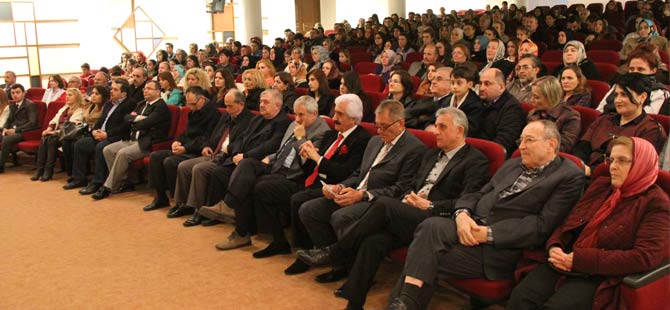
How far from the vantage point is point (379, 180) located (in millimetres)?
3877

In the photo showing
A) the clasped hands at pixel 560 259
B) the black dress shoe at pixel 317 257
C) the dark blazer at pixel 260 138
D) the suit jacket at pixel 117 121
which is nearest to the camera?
the clasped hands at pixel 560 259

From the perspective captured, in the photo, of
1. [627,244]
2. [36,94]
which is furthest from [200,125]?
[36,94]

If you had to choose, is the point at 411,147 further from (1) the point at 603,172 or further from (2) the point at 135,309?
(2) the point at 135,309

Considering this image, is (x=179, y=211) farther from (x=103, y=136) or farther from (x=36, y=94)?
(x=36, y=94)

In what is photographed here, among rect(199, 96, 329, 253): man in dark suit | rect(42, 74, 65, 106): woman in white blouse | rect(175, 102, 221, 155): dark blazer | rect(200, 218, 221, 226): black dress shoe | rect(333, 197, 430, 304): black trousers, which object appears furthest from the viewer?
rect(42, 74, 65, 106): woman in white blouse

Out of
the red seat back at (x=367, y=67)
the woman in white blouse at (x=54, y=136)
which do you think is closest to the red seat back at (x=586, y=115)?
the red seat back at (x=367, y=67)

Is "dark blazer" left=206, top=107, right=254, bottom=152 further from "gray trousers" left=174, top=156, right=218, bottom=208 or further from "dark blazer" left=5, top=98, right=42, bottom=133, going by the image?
"dark blazer" left=5, top=98, right=42, bottom=133

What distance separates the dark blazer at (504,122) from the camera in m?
4.22

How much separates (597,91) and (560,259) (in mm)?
2609

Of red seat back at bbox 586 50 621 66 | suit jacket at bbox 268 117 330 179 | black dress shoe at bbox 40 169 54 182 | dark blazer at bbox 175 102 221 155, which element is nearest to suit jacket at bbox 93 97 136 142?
black dress shoe at bbox 40 169 54 182

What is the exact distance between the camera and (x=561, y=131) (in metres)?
4.04

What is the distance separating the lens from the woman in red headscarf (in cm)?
259

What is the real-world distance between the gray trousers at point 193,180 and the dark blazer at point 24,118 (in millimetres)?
3032

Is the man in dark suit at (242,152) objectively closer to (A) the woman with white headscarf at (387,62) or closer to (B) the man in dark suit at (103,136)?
(B) the man in dark suit at (103,136)
